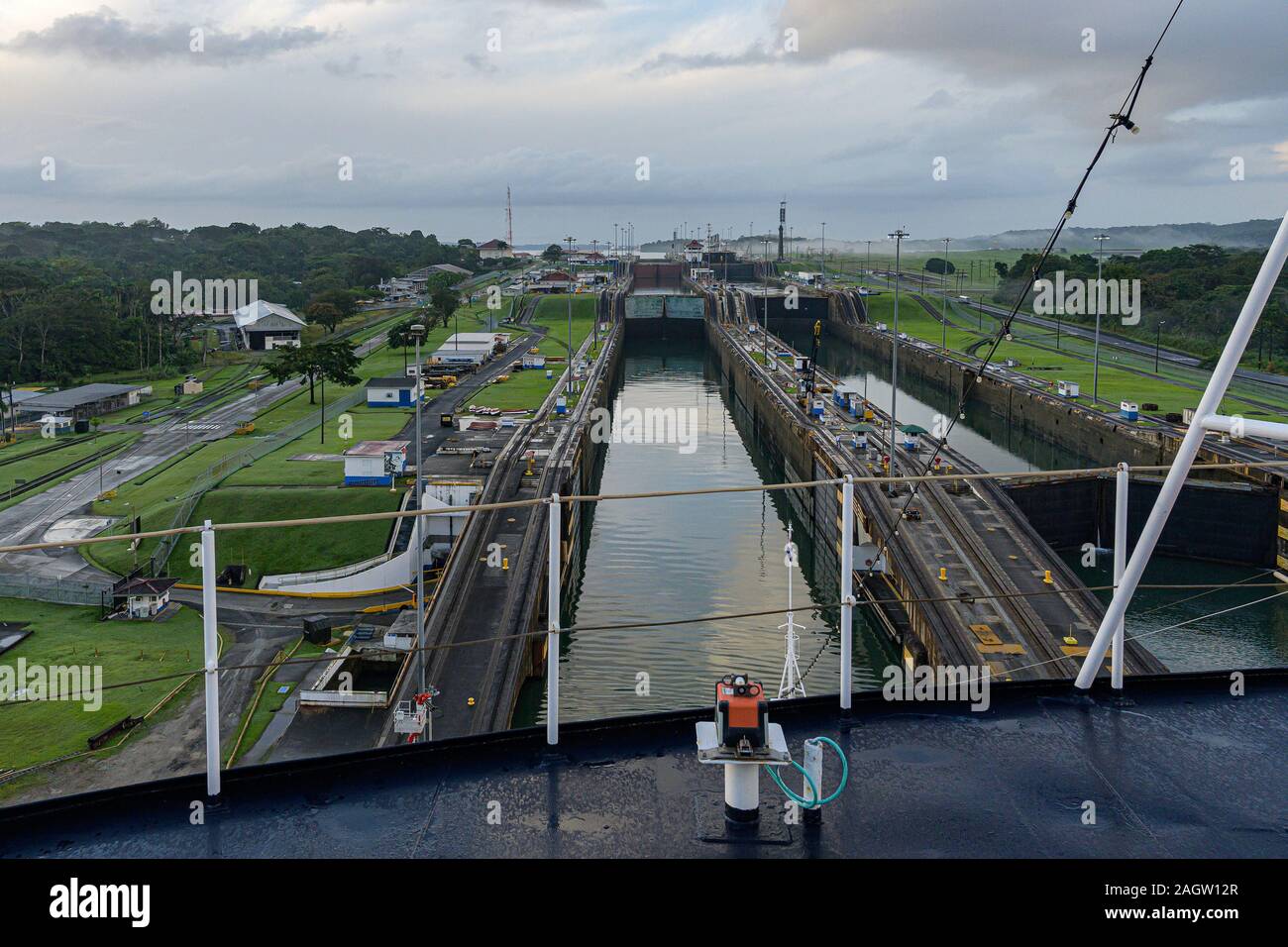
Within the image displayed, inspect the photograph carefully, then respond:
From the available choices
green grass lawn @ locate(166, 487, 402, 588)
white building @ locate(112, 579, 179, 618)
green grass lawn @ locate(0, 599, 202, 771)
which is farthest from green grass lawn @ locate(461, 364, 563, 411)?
green grass lawn @ locate(0, 599, 202, 771)

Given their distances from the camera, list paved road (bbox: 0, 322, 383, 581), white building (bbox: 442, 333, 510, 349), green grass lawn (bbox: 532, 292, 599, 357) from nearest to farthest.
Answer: paved road (bbox: 0, 322, 383, 581) → white building (bbox: 442, 333, 510, 349) → green grass lawn (bbox: 532, 292, 599, 357)

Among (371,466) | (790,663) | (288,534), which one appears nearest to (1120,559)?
(790,663)

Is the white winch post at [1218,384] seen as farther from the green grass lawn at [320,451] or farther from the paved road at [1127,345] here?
the paved road at [1127,345]

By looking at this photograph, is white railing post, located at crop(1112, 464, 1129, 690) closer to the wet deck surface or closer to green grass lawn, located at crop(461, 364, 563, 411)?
the wet deck surface

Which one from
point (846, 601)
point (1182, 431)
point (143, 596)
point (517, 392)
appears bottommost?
point (143, 596)

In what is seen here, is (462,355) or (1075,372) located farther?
(462,355)

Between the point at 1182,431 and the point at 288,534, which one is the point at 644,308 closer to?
the point at 1182,431

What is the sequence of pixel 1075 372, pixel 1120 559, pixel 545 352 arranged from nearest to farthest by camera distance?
pixel 1120 559 < pixel 1075 372 < pixel 545 352
